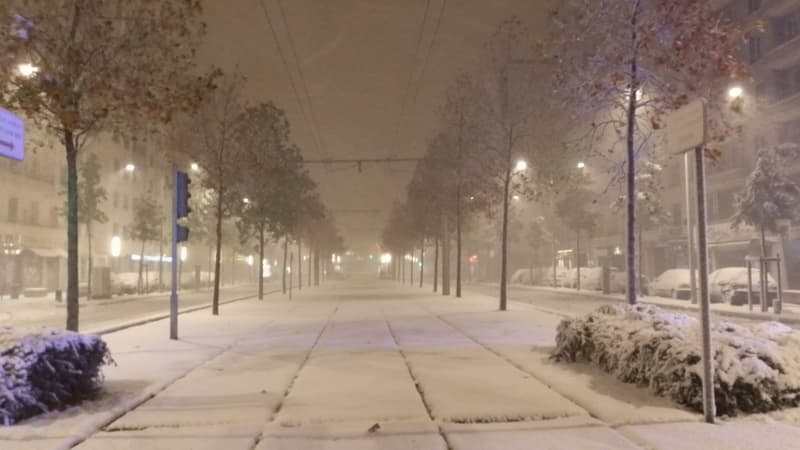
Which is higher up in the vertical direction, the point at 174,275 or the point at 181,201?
the point at 181,201

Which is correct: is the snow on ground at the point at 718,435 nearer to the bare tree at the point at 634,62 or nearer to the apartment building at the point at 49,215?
the bare tree at the point at 634,62

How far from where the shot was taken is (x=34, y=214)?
52281mm

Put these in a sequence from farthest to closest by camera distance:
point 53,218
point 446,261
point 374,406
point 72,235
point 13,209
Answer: point 53,218 → point 13,209 → point 446,261 → point 72,235 → point 374,406

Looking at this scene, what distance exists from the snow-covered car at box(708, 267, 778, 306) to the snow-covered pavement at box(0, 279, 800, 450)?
1871cm

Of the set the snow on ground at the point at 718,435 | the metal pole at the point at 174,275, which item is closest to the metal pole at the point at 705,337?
the snow on ground at the point at 718,435

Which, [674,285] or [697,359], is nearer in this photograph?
[697,359]

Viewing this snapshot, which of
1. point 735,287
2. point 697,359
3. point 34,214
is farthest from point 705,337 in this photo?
point 34,214

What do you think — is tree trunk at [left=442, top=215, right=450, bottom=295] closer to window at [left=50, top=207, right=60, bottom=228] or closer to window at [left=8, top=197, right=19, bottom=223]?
window at [left=8, top=197, right=19, bottom=223]

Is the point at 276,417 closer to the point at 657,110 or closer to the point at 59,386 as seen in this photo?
the point at 59,386

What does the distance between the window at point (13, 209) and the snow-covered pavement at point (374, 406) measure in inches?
1682

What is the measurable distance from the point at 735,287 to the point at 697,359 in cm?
2603

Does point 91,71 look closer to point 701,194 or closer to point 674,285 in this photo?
point 701,194

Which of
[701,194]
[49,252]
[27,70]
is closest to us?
[701,194]

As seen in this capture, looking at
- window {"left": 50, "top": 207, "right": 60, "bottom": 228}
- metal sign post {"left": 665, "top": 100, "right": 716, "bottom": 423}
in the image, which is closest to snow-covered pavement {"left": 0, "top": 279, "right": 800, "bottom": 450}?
metal sign post {"left": 665, "top": 100, "right": 716, "bottom": 423}
